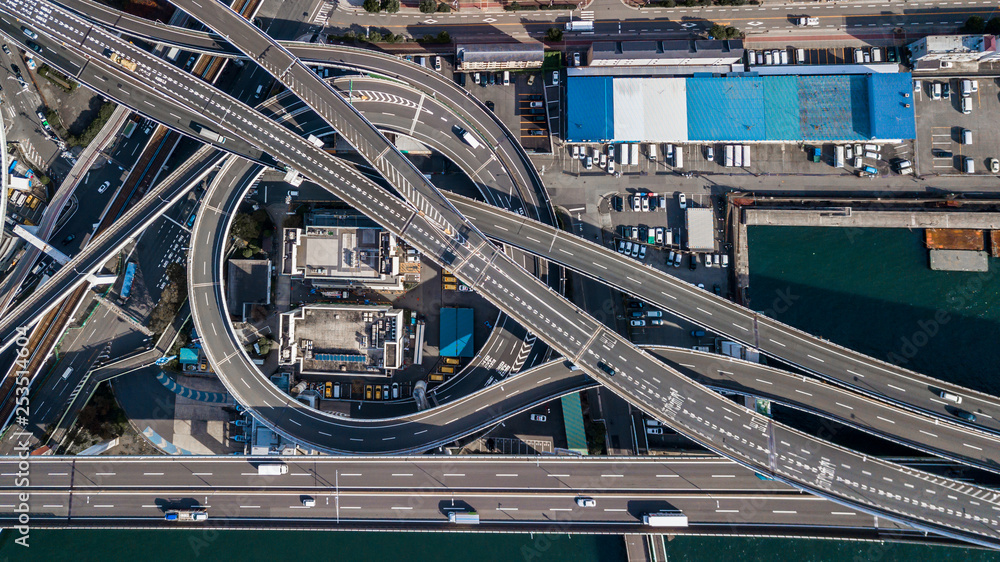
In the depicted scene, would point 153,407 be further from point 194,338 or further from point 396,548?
point 396,548

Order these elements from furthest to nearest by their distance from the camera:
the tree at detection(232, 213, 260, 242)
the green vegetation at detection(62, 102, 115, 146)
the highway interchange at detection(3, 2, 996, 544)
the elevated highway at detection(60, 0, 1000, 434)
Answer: the green vegetation at detection(62, 102, 115, 146)
the tree at detection(232, 213, 260, 242)
the elevated highway at detection(60, 0, 1000, 434)
the highway interchange at detection(3, 2, 996, 544)

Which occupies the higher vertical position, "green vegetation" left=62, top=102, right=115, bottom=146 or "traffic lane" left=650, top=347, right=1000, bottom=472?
"green vegetation" left=62, top=102, right=115, bottom=146

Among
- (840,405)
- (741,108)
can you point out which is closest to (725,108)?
(741,108)

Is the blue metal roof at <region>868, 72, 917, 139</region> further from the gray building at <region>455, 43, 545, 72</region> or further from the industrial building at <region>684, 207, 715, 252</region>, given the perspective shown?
the gray building at <region>455, 43, 545, 72</region>

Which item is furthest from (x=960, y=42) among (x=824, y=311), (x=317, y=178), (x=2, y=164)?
(x=2, y=164)

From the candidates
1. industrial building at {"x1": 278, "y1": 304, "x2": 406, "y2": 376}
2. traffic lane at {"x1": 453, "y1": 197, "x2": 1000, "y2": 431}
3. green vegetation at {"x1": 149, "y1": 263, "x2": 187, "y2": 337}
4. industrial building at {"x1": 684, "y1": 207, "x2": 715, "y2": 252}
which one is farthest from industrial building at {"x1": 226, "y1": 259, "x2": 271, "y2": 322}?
industrial building at {"x1": 684, "y1": 207, "x2": 715, "y2": 252}

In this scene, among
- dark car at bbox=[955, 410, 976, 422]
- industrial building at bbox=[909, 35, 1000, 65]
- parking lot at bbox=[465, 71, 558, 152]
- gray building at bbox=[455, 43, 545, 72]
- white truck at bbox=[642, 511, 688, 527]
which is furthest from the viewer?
parking lot at bbox=[465, 71, 558, 152]

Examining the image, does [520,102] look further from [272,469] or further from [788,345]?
Result: [272,469]
